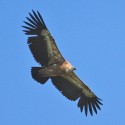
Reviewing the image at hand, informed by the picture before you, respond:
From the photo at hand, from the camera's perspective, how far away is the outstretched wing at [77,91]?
21469 millimetres

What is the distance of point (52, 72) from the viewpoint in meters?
20.6

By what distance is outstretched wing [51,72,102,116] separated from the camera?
70.4 feet

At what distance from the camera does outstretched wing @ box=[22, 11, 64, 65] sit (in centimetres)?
2042

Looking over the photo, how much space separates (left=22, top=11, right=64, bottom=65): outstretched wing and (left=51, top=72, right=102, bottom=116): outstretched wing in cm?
102

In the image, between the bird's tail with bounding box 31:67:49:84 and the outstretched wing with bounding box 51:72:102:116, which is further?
the outstretched wing with bounding box 51:72:102:116

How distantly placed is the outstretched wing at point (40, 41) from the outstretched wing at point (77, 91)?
40.3 inches

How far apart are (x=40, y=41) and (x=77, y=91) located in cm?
268

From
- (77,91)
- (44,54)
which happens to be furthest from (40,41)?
(77,91)

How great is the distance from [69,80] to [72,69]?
1151 millimetres

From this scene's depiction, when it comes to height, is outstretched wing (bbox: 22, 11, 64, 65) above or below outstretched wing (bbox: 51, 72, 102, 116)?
above

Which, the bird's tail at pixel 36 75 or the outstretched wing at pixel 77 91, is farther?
the outstretched wing at pixel 77 91

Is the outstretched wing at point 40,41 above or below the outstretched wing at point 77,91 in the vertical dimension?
above

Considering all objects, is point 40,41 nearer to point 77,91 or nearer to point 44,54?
point 44,54

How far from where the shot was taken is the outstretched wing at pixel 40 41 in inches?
804
